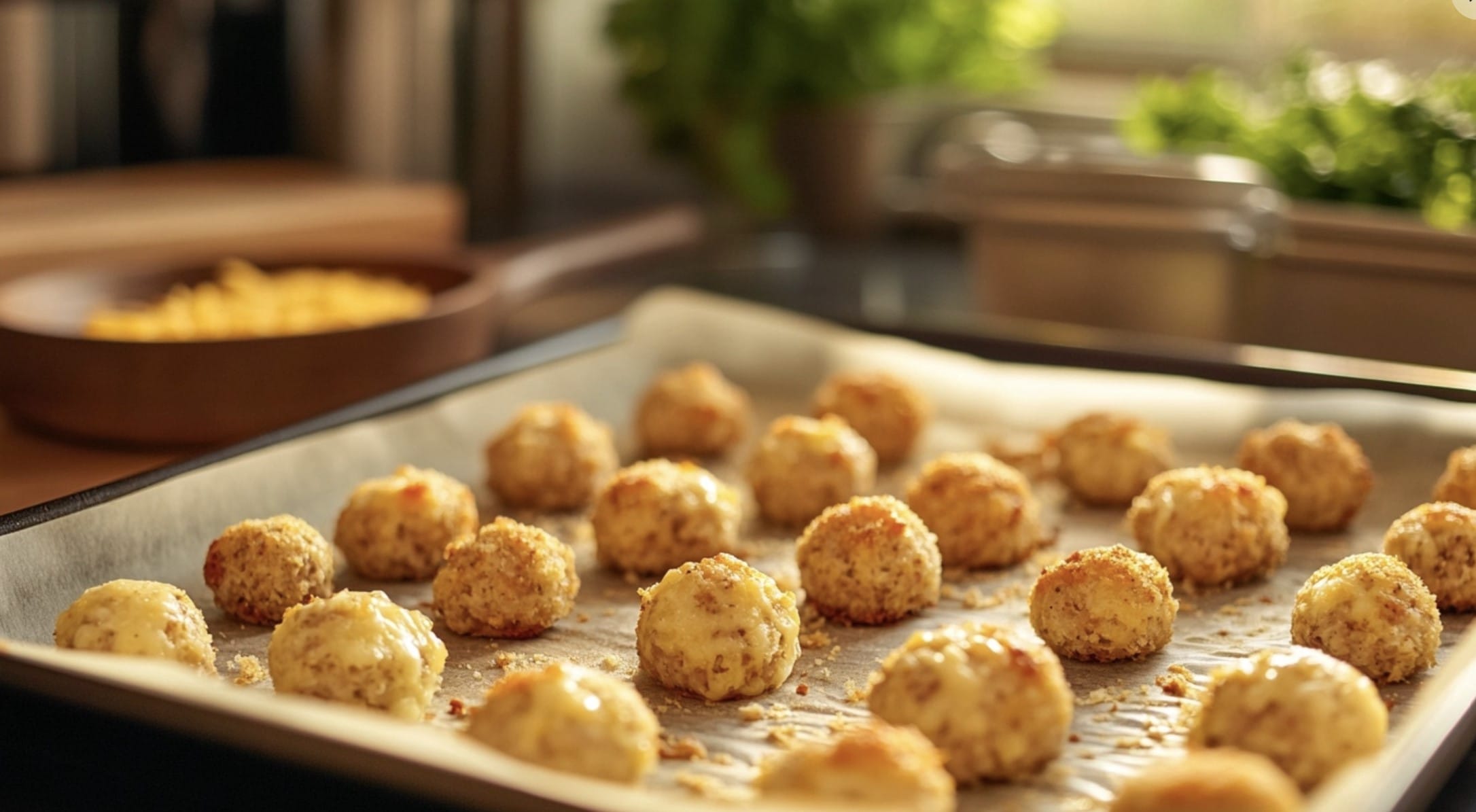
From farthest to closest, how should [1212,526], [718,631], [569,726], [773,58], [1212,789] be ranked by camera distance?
[773,58] → [1212,526] → [718,631] → [569,726] → [1212,789]

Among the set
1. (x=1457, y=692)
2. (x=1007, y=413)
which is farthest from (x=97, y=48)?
(x=1457, y=692)

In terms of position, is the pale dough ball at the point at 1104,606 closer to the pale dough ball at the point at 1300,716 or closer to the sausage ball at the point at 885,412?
the pale dough ball at the point at 1300,716

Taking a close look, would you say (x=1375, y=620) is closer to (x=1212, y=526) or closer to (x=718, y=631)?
(x=1212, y=526)

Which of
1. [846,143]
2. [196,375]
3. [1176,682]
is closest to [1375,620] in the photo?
[1176,682]

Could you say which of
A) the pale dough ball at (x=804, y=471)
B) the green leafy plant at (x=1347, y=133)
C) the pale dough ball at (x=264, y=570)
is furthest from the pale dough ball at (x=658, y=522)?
the green leafy plant at (x=1347, y=133)

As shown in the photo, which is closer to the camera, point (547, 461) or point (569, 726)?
point (569, 726)

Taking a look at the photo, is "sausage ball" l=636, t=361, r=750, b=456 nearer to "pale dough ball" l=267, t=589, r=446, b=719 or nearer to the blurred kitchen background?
the blurred kitchen background

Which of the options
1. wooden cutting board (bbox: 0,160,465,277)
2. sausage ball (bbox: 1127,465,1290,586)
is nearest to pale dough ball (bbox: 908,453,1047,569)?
sausage ball (bbox: 1127,465,1290,586)

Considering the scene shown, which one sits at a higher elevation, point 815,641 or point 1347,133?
point 1347,133
